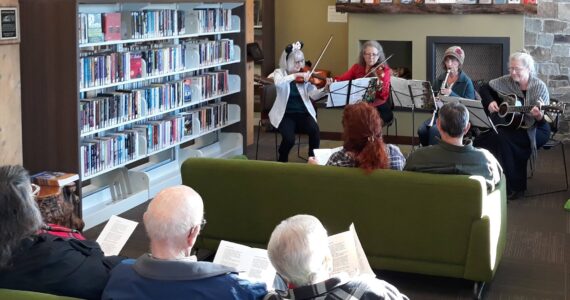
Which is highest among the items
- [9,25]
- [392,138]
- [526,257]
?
[9,25]

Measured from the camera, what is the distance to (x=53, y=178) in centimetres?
565

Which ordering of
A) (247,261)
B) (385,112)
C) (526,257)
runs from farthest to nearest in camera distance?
(385,112)
(526,257)
(247,261)

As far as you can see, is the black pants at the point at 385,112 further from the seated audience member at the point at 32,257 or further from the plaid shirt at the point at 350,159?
the seated audience member at the point at 32,257

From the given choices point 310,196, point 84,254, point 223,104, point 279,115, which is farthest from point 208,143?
point 84,254

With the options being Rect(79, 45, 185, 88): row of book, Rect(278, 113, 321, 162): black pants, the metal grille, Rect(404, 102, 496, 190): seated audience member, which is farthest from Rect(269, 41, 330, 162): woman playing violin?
Rect(404, 102, 496, 190): seated audience member

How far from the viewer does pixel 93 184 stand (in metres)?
6.66

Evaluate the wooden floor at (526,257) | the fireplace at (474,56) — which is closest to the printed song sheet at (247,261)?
the wooden floor at (526,257)

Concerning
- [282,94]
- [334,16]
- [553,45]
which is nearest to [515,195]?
[282,94]

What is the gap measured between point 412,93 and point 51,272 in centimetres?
483

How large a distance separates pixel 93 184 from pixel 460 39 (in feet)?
14.7

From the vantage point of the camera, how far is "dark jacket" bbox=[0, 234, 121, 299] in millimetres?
2939

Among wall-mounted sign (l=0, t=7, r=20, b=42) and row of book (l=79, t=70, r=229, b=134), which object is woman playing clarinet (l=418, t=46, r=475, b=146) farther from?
wall-mounted sign (l=0, t=7, r=20, b=42)

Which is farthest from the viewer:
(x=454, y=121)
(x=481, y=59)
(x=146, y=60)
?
(x=481, y=59)

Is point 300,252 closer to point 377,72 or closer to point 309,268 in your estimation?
point 309,268
